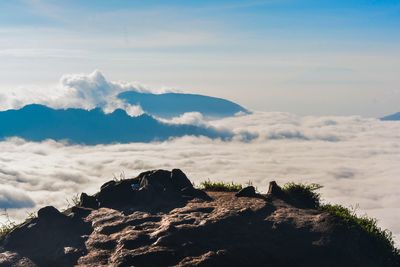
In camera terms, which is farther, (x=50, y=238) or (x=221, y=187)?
(x=221, y=187)

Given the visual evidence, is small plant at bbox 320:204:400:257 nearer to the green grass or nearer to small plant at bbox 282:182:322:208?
the green grass

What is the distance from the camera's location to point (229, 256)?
24656 millimetres

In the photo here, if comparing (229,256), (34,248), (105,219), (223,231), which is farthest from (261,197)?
(34,248)

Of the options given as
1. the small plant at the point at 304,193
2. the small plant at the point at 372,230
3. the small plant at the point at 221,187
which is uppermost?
the small plant at the point at 221,187

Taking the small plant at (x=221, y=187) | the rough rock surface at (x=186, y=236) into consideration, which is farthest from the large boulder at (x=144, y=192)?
the small plant at (x=221, y=187)

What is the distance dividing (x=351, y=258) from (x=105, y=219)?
50.3ft

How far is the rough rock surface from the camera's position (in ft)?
82.4

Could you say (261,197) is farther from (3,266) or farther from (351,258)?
(3,266)

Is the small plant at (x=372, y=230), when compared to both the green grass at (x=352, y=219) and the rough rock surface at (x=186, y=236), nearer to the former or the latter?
the green grass at (x=352, y=219)

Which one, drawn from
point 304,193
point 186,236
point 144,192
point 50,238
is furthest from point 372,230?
point 50,238

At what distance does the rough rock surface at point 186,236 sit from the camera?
2512 cm

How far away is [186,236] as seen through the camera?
86.3 ft

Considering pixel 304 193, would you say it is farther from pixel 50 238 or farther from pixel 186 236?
pixel 50 238

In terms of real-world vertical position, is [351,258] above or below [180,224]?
below
